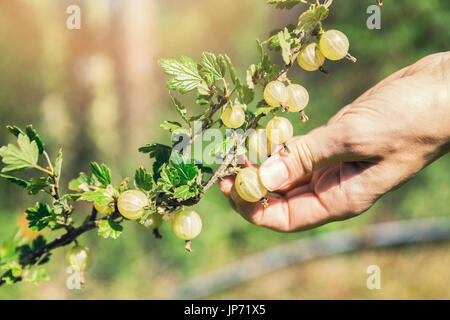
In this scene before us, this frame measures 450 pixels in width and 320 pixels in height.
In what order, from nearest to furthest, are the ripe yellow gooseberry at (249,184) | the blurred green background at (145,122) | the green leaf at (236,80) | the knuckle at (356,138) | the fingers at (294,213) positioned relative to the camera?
the green leaf at (236,80) → the ripe yellow gooseberry at (249,184) → the knuckle at (356,138) → the fingers at (294,213) → the blurred green background at (145,122)

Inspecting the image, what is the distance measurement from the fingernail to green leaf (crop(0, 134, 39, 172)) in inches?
14.9

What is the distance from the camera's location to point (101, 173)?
548mm

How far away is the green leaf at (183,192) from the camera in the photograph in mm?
521

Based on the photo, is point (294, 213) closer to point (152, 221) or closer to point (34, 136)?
point (152, 221)

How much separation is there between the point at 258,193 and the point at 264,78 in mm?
200

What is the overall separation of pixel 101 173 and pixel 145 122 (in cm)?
182

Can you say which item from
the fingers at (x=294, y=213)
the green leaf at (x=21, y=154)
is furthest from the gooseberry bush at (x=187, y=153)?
the fingers at (x=294, y=213)

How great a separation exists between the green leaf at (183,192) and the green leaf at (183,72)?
0.15 meters

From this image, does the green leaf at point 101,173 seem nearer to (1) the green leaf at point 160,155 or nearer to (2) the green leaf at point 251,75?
(1) the green leaf at point 160,155

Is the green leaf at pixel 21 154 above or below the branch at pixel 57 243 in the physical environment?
above

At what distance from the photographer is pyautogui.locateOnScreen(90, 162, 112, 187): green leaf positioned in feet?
1.78

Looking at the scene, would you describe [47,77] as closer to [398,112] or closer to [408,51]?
[398,112]

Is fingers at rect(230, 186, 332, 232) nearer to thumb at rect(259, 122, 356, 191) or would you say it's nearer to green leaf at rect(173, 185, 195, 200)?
thumb at rect(259, 122, 356, 191)

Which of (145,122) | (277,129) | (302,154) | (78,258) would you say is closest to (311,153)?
(302,154)
